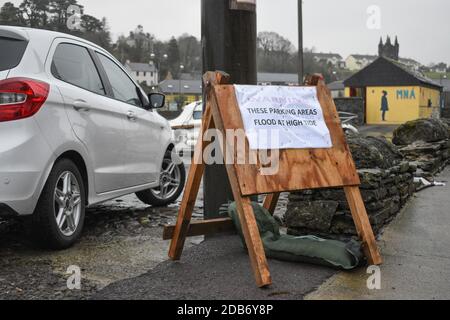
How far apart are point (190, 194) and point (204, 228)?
42 centimetres

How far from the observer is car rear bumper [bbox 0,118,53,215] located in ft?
13.4

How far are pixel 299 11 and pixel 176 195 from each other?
78.2 ft

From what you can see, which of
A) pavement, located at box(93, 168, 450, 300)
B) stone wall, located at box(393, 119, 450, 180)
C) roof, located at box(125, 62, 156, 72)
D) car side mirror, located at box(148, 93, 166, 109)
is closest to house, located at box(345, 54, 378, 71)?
roof, located at box(125, 62, 156, 72)

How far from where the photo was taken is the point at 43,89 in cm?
440

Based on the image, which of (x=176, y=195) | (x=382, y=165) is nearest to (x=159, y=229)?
(x=176, y=195)

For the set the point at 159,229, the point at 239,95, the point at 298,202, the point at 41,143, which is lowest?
the point at 159,229

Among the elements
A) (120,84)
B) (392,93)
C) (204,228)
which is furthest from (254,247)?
(392,93)

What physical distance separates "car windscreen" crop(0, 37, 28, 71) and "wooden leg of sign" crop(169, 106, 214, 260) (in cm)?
161

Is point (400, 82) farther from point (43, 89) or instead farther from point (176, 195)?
point (43, 89)

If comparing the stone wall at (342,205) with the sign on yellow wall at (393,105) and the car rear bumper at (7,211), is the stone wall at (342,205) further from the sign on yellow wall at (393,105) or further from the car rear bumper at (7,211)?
the sign on yellow wall at (393,105)

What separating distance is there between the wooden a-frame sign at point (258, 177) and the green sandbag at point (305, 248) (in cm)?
16

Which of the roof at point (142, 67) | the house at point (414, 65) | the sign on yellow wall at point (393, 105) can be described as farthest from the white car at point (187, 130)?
the roof at point (142, 67)

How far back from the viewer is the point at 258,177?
383 cm
